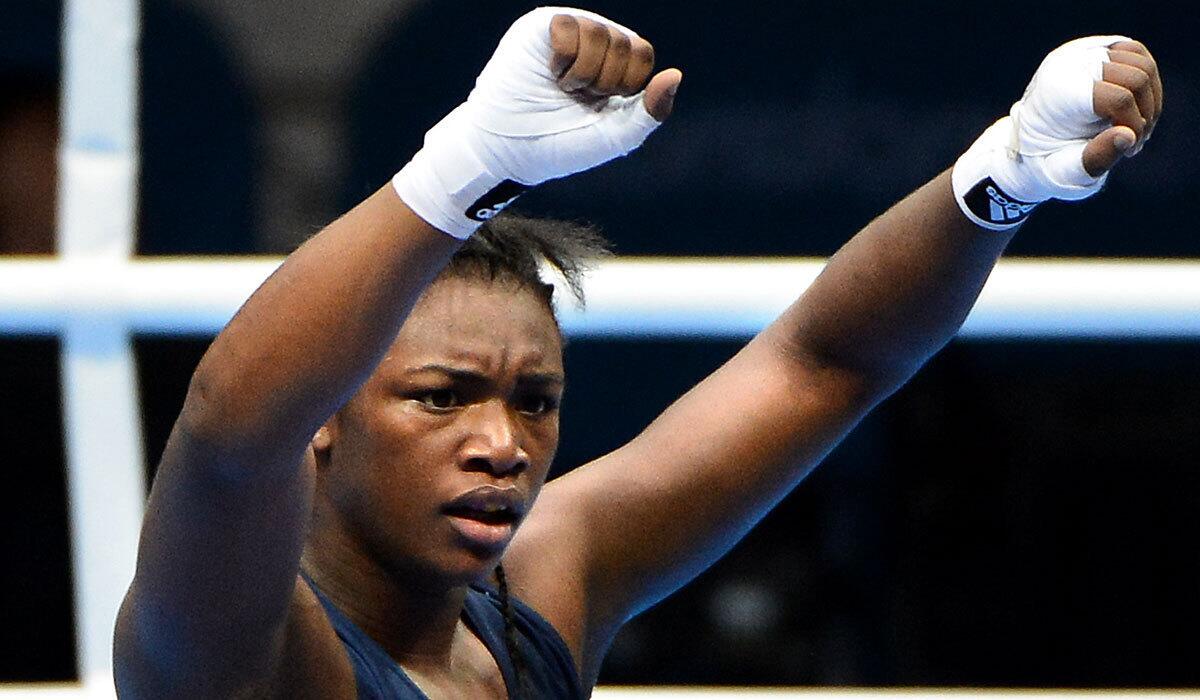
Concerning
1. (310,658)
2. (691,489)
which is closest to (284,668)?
(310,658)

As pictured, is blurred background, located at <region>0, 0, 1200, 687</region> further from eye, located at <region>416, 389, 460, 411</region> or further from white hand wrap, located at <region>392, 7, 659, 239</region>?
white hand wrap, located at <region>392, 7, 659, 239</region>

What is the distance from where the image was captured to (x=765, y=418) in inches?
71.2

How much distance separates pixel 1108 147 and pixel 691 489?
59cm

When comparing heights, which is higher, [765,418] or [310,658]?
[765,418]

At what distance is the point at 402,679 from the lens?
4.98 feet

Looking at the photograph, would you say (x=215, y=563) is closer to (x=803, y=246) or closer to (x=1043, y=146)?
(x=1043, y=146)

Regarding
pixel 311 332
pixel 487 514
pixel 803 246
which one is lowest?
pixel 487 514

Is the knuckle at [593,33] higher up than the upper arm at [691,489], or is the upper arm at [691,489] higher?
the knuckle at [593,33]

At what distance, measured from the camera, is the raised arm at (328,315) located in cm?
117

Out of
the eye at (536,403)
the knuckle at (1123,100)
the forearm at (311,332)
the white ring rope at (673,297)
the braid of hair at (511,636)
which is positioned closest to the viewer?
the forearm at (311,332)

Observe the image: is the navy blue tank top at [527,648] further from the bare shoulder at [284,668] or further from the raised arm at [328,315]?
the raised arm at [328,315]

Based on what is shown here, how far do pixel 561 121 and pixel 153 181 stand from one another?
4.16 feet

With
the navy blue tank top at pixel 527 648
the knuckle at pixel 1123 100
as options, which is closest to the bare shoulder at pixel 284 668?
the navy blue tank top at pixel 527 648

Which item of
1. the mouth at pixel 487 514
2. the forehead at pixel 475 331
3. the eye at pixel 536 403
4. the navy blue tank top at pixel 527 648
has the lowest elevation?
the navy blue tank top at pixel 527 648
